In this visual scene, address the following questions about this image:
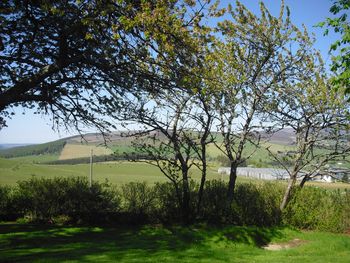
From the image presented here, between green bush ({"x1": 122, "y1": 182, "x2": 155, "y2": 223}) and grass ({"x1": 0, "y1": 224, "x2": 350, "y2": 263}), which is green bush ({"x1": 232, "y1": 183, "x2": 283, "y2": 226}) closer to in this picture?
grass ({"x1": 0, "y1": 224, "x2": 350, "y2": 263})

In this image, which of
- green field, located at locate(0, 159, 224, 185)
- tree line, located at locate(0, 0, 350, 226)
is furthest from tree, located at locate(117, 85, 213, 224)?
green field, located at locate(0, 159, 224, 185)

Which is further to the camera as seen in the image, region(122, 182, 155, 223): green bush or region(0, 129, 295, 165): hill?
region(122, 182, 155, 223): green bush

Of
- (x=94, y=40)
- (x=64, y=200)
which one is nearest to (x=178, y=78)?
(x=94, y=40)

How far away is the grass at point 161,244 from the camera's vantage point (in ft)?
34.2

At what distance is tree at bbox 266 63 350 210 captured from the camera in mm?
17938

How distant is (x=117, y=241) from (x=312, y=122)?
38.3ft

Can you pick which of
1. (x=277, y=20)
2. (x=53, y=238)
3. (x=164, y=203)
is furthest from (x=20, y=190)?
(x=277, y=20)

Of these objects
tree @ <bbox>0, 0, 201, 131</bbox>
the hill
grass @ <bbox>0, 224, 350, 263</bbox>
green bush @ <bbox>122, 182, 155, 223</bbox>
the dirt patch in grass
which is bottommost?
the dirt patch in grass

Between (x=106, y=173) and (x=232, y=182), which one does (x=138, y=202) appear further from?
(x=106, y=173)

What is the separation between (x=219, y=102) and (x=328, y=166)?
727 cm

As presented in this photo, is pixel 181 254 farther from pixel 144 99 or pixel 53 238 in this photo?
pixel 144 99

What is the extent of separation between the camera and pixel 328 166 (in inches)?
749

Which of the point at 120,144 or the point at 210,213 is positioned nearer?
the point at 120,144

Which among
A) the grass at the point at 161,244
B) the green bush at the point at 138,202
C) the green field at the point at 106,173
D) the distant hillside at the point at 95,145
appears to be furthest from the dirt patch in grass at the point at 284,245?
the green field at the point at 106,173
